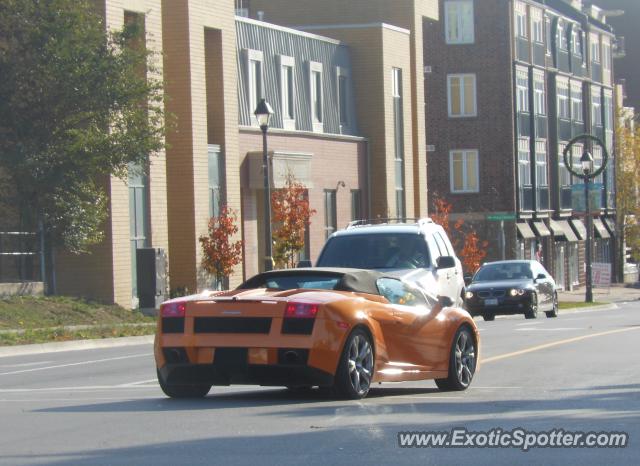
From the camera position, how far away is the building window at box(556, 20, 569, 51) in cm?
7344

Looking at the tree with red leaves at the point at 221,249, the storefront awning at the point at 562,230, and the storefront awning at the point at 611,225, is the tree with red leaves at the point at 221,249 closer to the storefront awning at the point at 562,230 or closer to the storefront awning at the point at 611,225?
the storefront awning at the point at 562,230

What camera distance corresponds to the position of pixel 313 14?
53.6 metres

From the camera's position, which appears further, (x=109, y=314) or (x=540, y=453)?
(x=109, y=314)

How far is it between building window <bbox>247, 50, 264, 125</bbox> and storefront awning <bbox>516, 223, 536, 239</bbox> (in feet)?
81.0

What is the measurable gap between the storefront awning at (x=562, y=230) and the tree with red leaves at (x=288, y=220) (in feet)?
99.2

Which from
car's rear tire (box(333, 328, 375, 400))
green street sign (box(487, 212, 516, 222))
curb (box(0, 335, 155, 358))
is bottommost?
curb (box(0, 335, 155, 358))

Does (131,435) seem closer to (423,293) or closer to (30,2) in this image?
(423,293)

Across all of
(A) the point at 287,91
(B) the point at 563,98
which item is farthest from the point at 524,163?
(A) the point at 287,91

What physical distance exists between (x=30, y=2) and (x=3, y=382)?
568 inches

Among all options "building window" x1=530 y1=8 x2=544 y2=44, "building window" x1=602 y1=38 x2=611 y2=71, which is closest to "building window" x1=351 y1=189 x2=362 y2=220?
"building window" x1=530 y1=8 x2=544 y2=44

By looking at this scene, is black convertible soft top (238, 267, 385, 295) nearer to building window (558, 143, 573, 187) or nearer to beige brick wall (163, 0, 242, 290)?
beige brick wall (163, 0, 242, 290)

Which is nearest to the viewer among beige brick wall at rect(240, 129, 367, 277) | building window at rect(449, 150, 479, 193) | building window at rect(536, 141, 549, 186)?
beige brick wall at rect(240, 129, 367, 277)

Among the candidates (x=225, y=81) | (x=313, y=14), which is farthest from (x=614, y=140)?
(x=225, y=81)

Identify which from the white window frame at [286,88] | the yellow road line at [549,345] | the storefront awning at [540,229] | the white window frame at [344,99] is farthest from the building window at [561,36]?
the yellow road line at [549,345]
